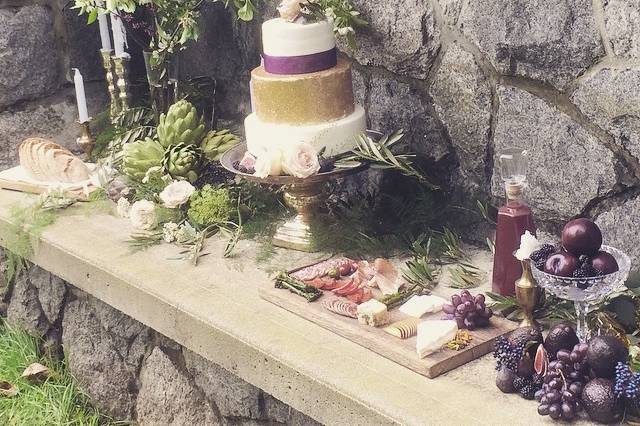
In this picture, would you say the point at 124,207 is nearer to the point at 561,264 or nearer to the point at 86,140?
the point at 86,140

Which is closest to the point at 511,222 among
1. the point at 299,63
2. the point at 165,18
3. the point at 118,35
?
the point at 299,63

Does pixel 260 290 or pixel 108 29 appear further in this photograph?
pixel 108 29

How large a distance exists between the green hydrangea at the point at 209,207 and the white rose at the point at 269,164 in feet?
0.88

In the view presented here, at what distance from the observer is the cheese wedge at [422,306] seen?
177 cm

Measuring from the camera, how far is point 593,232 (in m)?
1.54

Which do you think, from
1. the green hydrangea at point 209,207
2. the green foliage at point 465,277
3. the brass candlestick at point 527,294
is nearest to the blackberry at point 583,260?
the brass candlestick at point 527,294

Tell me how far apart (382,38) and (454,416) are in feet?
3.29

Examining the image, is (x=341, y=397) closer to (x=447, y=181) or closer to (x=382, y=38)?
(x=447, y=181)

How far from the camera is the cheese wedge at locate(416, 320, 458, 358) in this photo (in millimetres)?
1616

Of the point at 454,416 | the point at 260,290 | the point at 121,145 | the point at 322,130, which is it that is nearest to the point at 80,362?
the point at 121,145

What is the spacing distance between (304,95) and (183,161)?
1.44ft

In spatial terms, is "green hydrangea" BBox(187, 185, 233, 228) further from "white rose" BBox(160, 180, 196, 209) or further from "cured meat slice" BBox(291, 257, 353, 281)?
"cured meat slice" BBox(291, 257, 353, 281)

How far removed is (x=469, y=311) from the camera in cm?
171

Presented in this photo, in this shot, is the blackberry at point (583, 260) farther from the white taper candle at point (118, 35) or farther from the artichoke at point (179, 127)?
the white taper candle at point (118, 35)
